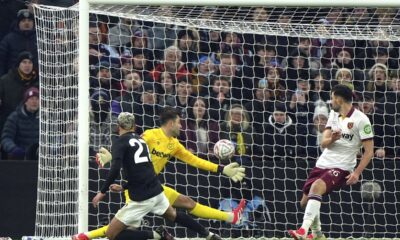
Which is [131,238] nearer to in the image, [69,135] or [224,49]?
[69,135]

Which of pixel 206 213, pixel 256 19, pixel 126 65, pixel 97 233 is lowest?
pixel 97 233

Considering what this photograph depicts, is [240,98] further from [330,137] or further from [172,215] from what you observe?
[172,215]

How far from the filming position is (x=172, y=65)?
16422 millimetres

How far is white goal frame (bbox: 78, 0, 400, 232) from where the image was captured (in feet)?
44.7

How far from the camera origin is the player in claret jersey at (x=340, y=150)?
13.5 m

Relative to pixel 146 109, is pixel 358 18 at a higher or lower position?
higher

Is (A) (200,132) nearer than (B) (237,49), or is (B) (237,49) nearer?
(A) (200,132)

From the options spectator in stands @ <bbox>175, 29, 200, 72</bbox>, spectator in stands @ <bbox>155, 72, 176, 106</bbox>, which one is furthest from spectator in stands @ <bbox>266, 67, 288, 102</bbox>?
spectator in stands @ <bbox>155, 72, 176, 106</bbox>

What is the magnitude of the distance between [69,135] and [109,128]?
893 millimetres

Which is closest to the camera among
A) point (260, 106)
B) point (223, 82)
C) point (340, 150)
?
point (340, 150)

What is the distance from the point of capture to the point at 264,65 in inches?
653

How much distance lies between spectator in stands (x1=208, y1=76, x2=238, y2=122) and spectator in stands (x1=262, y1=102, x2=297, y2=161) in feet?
2.02

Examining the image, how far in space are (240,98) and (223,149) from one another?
6.08ft

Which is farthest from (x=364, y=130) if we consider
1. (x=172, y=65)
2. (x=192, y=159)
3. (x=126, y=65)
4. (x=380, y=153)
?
(x=126, y=65)
